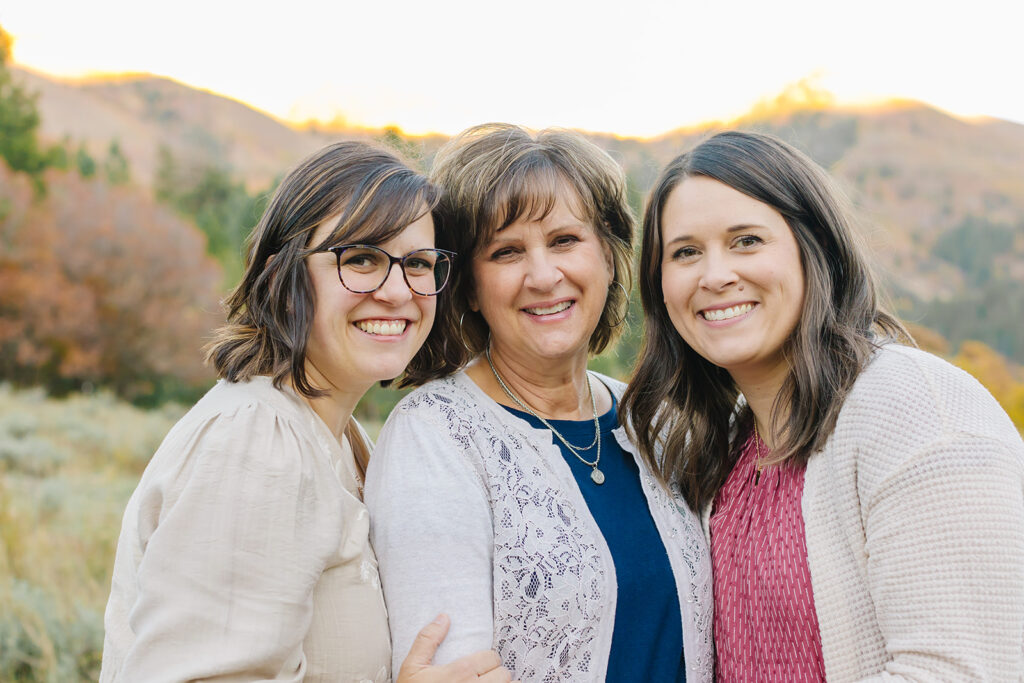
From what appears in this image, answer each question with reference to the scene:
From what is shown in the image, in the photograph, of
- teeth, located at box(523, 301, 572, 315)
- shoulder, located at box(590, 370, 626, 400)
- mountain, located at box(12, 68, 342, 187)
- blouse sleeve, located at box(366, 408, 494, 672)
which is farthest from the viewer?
mountain, located at box(12, 68, 342, 187)

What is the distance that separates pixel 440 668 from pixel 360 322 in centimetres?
92

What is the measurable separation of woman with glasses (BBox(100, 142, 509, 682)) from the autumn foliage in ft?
56.7

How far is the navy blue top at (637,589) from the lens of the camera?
7.36 feet

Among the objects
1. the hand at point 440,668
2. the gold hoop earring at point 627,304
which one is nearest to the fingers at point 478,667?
the hand at point 440,668

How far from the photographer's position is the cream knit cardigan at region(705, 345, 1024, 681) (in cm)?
168

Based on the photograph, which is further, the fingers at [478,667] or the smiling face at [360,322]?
the smiling face at [360,322]

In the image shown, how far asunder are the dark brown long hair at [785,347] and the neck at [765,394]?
7 cm

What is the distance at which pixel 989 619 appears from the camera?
1.68 m

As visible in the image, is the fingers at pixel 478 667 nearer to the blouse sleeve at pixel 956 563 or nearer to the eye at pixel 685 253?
the blouse sleeve at pixel 956 563

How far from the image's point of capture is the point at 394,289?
2.25m

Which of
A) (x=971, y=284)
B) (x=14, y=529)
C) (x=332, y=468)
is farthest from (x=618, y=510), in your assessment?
(x=971, y=284)

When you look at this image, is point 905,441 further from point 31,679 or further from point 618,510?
point 31,679

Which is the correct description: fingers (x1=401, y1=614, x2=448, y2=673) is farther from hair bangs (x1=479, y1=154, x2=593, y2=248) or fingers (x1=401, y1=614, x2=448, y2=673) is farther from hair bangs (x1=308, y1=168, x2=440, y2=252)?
hair bangs (x1=479, y1=154, x2=593, y2=248)

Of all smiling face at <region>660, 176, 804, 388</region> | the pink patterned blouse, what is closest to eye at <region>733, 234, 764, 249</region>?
smiling face at <region>660, 176, 804, 388</region>
